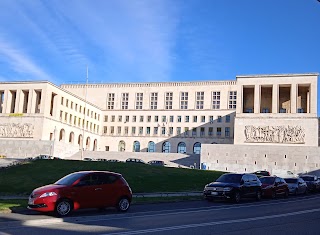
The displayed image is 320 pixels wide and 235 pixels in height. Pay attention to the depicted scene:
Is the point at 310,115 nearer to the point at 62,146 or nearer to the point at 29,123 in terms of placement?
the point at 62,146

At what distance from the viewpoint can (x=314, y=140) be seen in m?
64.6

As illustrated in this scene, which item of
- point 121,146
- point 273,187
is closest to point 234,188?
point 273,187

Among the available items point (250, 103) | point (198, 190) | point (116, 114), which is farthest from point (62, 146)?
point (198, 190)

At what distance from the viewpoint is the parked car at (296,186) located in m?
29.6

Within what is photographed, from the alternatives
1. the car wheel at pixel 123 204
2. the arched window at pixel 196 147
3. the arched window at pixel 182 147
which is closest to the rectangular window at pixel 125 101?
the arched window at pixel 182 147

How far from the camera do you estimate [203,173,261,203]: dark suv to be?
20781mm

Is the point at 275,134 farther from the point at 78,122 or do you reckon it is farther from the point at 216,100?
the point at 78,122

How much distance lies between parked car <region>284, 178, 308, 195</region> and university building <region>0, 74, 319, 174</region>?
99.0ft

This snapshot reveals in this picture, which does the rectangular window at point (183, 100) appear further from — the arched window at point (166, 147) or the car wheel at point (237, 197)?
the car wheel at point (237, 197)

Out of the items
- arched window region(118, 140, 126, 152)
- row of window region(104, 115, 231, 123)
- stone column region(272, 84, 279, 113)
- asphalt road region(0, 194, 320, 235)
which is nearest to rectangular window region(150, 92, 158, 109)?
row of window region(104, 115, 231, 123)

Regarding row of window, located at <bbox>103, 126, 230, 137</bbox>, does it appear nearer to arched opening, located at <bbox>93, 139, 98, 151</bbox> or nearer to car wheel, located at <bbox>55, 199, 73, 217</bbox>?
arched opening, located at <bbox>93, 139, 98, 151</bbox>

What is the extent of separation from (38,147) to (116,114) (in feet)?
102

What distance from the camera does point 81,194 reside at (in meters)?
14.3

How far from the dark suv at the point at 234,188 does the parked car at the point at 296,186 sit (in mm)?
7653
